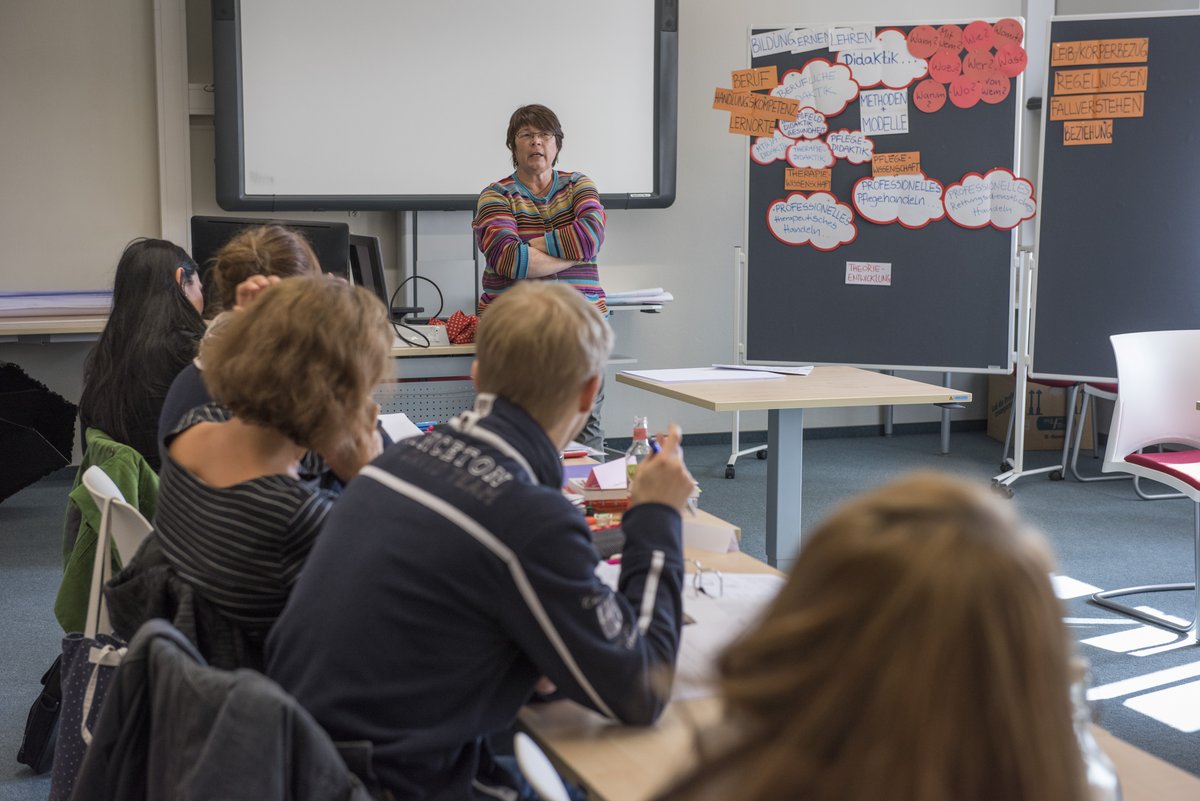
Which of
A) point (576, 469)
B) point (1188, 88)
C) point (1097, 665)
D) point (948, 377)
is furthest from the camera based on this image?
point (948, 377)

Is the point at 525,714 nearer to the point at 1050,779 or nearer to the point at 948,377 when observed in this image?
the point at 1050,779

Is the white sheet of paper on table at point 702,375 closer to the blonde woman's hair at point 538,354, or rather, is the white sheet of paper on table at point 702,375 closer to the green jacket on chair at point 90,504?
the green jacket on chair at point 90,504

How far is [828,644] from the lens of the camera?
1.59ft

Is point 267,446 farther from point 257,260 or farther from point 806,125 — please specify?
point 806,125

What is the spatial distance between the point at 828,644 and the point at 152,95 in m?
5.21

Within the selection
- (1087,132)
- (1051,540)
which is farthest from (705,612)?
(1087,132)

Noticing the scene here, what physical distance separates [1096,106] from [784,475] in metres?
2.42

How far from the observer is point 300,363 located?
1.45 meters

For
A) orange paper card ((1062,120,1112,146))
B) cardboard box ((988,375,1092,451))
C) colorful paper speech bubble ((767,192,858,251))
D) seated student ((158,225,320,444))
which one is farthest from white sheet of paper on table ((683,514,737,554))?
cardboard box ((988,375,1092,451))

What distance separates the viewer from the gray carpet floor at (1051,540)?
9.29 feet

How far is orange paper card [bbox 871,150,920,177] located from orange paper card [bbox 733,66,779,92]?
1.78 ft

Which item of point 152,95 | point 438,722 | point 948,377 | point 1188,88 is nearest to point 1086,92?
point 1188,88

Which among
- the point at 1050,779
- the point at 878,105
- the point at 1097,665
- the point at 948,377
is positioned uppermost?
the point at 878,105

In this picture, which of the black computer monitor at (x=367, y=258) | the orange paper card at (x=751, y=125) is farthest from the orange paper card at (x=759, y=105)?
the black computer monitor at (x=367, y=258)
